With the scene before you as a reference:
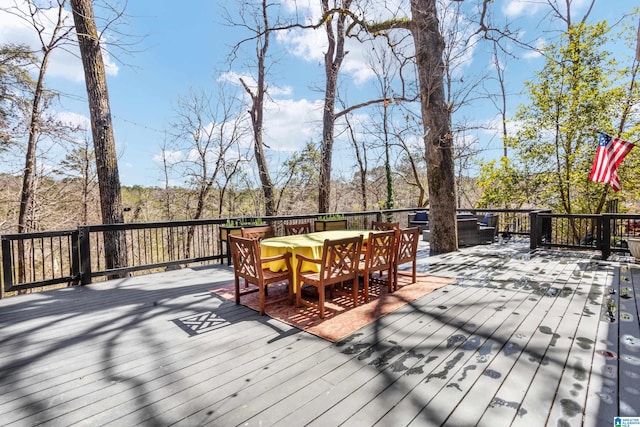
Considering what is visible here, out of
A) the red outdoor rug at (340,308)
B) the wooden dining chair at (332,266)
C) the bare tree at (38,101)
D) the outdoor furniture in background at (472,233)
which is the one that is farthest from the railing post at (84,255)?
the outdoor furniture in background at (472,233)

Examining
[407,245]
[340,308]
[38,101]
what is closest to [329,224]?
[407,245]

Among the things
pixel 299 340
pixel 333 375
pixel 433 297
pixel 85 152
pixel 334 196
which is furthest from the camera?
pixel 334 196

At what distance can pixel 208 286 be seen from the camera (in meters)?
4.25

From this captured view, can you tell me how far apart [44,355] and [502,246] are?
27.1ft

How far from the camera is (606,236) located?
18.4 ft

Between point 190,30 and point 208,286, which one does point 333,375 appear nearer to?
→ point 208,286

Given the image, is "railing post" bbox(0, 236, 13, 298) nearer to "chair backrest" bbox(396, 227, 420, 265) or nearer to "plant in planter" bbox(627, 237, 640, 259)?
"chair backrest" bbox(396, 227, 420, 265)

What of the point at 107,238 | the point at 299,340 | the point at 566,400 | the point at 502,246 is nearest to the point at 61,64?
the point at 107,238

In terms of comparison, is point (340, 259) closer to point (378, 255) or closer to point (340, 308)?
point (340, 308)

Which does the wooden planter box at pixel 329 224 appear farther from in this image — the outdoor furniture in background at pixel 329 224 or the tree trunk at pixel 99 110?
the tree trunk at pixel 99 110

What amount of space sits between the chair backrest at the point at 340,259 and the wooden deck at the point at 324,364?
1.89 feet

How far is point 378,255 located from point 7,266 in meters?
4.52

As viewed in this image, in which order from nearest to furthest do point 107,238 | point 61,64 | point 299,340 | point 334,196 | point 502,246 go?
point 299,340 → point 107,238 → point 502,246 → point 61,64 → point 334,196

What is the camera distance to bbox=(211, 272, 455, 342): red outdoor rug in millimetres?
2748
